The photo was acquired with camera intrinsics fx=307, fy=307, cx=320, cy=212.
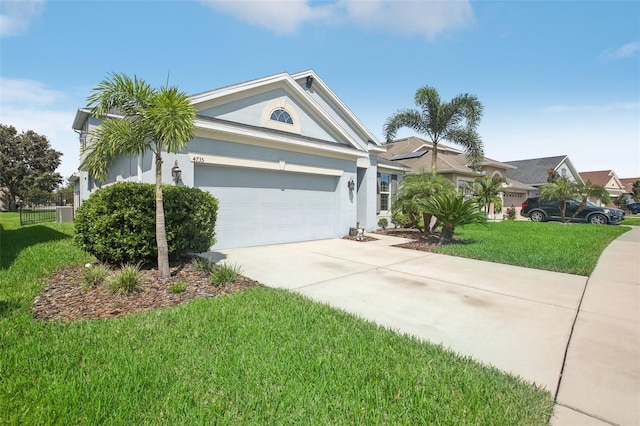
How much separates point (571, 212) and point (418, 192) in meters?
18.3

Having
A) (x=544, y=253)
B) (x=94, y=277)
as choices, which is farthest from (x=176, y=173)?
(x=544, y=253)

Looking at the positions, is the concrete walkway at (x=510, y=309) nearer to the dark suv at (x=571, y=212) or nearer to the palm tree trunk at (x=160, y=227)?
the palm tree trunk at (x=160, y=227)

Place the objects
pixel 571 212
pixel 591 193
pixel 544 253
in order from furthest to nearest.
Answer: pixel 571 212, pixel 591 193, pixel 544 253

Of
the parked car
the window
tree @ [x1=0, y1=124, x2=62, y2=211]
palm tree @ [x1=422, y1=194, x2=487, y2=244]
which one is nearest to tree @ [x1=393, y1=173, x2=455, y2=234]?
palm tree @ [x1=422, y1=194, x2=487, y2=244]

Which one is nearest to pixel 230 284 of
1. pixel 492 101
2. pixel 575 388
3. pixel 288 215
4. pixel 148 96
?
pixel 148 96

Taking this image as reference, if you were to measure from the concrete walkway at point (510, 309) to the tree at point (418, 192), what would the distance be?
3413 millimetres

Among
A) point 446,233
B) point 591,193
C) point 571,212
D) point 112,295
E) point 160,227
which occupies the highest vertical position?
point 591,193

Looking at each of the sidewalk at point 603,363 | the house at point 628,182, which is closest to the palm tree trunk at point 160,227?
the sidewalk at point 603,363

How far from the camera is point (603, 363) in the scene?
10.4 feet

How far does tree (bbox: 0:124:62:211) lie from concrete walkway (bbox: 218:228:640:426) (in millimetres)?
39129

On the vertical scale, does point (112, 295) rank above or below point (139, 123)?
below

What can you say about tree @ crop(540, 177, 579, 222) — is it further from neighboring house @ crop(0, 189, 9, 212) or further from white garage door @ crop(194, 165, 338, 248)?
neighboring house @ crop(0, 189, 9, 212)

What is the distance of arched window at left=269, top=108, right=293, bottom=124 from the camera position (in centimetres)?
1052

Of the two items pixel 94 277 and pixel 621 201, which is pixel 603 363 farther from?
pixel 621 201
